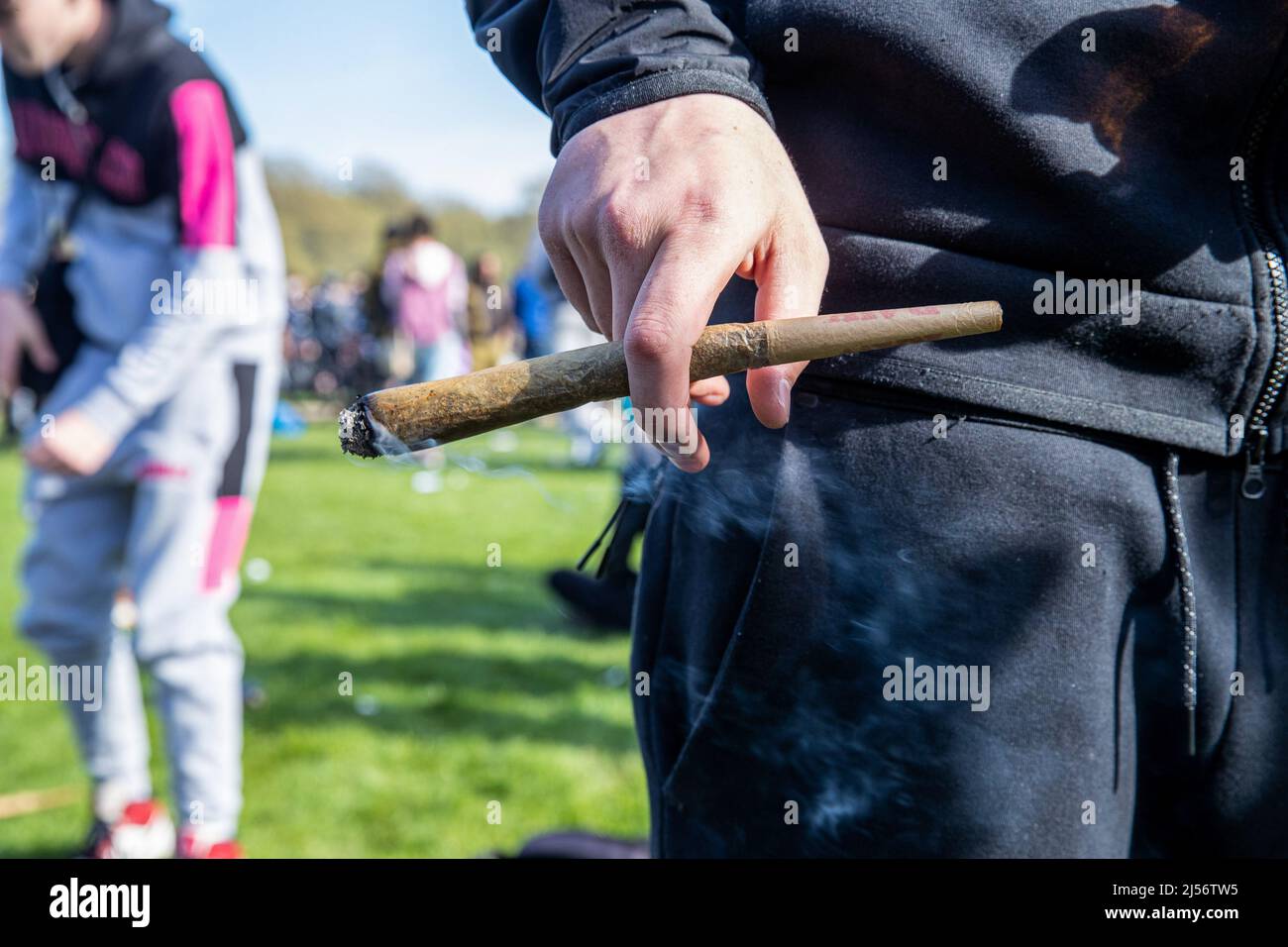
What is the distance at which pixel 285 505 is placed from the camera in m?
9.01

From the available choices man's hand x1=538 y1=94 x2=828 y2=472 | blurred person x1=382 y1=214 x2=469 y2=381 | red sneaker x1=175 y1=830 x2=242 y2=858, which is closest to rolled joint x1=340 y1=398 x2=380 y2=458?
man's hand x1=538 y1=94 x2=828 y2=472

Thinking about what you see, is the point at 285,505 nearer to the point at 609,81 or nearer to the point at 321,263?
the point at 609,81

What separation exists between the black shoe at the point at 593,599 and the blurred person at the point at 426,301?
5047 mm

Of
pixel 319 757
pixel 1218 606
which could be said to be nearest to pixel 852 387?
pixel 1218 606

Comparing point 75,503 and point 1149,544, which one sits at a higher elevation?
point 75,503

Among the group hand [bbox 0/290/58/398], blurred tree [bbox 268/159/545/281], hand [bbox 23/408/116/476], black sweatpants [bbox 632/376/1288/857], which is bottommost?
black sweatpants [bbox 632/376/1288/857]

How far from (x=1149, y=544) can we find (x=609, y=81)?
0.71 metres

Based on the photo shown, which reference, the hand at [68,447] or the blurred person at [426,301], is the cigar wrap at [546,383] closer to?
the hand at [68,447]

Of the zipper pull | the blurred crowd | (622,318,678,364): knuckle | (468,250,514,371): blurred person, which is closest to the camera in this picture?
(622,318,678,364): knuckle

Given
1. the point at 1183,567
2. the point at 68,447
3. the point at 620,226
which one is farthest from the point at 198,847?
the point at 1183,567

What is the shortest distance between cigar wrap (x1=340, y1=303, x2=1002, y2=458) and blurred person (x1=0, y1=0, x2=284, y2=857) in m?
1.97

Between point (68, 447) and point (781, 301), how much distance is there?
2189 mm

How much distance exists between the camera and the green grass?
3.15 metres

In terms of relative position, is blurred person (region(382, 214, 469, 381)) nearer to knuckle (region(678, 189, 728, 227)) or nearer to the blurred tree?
knuckle (region(678, 189, 728, 227))
